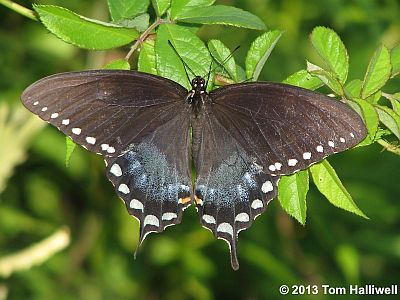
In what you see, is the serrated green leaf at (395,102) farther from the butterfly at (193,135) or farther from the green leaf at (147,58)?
the green leaf at (147,58)

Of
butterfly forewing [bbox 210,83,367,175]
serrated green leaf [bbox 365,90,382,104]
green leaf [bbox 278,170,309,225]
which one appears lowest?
green leaf [bbox 278,170,309,225]

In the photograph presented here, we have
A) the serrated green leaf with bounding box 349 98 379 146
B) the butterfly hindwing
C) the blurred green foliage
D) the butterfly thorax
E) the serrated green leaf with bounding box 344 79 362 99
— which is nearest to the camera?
the serrated green leaf with bounding box 349 98 379 146

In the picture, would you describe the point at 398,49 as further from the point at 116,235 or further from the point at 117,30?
the point at 116,235

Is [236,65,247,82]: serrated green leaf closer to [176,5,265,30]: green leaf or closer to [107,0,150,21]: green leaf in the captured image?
[176,5,265,30]: green leaf

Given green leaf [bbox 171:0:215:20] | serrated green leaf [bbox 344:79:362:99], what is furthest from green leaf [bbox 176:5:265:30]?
serrated green leaf [bbox 344:79:362:99]

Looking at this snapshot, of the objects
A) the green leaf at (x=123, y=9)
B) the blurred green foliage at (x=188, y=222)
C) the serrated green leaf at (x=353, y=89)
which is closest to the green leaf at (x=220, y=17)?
the green leaf at (x=123, y=9)

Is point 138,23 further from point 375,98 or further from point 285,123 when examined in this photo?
point 375,98

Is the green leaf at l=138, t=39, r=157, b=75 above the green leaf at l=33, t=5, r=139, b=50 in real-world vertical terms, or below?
below
